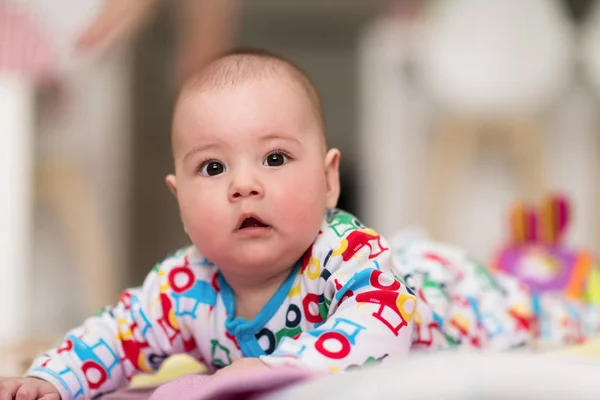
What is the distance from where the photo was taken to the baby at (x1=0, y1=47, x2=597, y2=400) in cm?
65

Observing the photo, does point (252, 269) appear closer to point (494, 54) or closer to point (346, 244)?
point (346, 244)

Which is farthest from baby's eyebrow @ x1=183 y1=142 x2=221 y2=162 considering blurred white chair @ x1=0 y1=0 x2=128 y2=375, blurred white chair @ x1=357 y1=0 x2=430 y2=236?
blurred white chair @ x1=357 y1=0 x2=430 y2=236

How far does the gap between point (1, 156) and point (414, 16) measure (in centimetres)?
134

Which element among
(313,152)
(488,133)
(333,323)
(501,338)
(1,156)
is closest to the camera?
(333,323)

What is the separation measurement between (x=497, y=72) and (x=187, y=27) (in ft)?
3.10

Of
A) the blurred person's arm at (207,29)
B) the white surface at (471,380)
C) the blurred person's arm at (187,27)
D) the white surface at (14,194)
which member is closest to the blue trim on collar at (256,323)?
the white surface at (471,380)

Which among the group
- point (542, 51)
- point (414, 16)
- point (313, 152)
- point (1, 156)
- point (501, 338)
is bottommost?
point (501, 338)

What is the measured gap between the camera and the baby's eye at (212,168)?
0.69 m

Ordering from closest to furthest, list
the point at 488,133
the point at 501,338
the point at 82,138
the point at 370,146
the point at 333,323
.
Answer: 1. the point at 333,323
2. the point at 501,338
3. the point at 82,138
4. the point at 488,133
5. the point at 370,146

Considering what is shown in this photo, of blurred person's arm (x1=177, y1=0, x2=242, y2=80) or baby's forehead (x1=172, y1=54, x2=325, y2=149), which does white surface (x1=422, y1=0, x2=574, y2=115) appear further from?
baby's forehead (x1=172, y1=54, x2=325, y2=149)

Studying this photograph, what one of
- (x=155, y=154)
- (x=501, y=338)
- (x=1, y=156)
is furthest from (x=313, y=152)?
(x=155, y=154)

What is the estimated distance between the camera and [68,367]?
2.38 ft

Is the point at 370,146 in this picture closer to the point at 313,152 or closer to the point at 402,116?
the point at 402,116

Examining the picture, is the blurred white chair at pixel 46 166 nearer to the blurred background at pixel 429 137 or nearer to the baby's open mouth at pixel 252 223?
the blurred background at pixel 429 137
